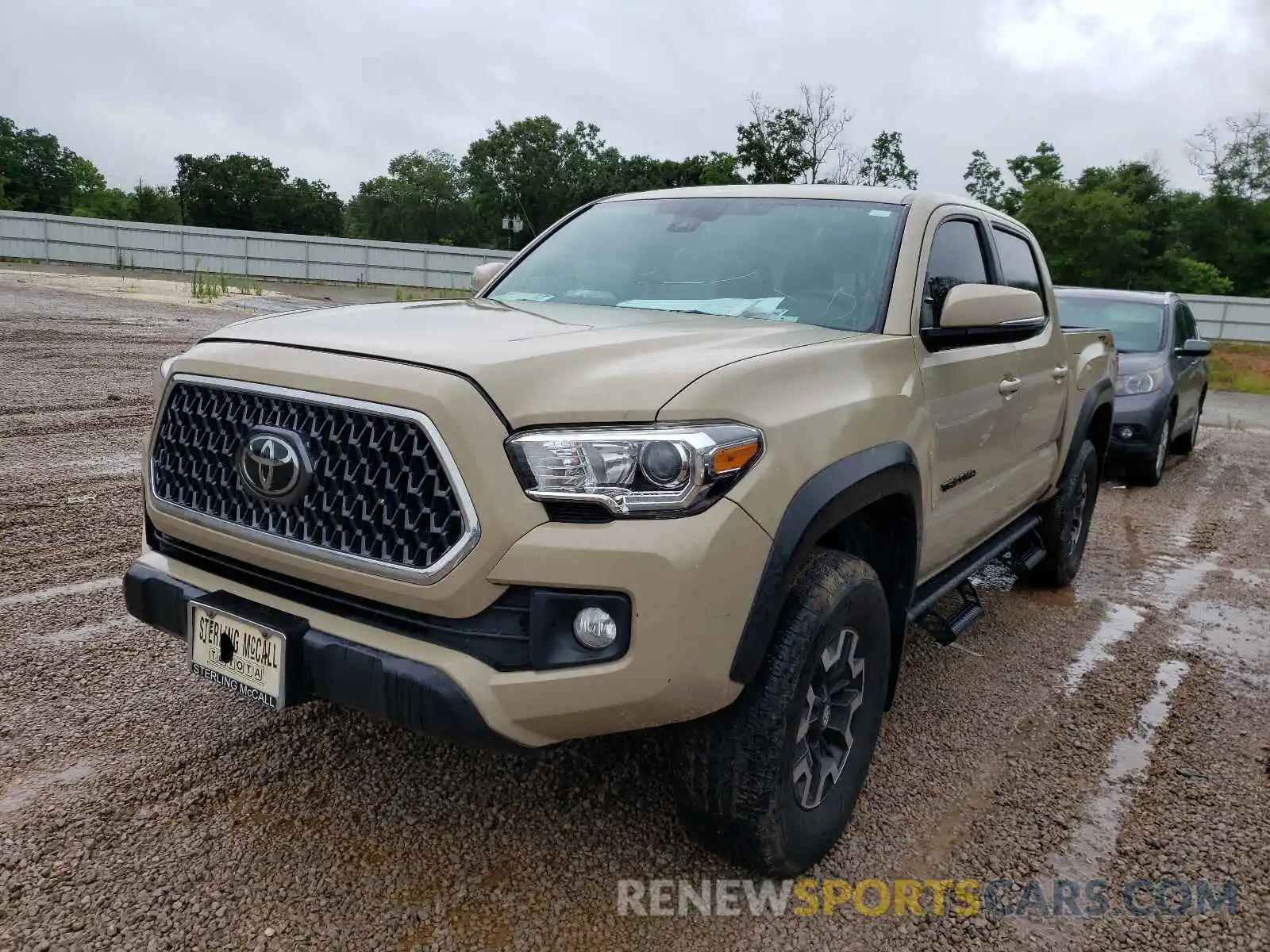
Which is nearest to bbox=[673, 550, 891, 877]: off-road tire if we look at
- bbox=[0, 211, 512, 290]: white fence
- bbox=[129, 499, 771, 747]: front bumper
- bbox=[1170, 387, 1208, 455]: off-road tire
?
bbox=[129, 499, 771, 747]: front bumper

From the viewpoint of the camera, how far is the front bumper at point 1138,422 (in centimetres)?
840

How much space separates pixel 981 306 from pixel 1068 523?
2.58 metres

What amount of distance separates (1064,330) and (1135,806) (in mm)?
2517

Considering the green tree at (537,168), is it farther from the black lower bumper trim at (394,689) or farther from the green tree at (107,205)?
the black lower bumper trim at (394,689)

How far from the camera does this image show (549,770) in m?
3.03

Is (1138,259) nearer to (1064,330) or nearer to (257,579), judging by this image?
(1064,330)

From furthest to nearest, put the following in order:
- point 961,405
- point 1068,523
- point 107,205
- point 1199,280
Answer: point 107,205 < point 1199,280 < point 1068,523 < point 961,405

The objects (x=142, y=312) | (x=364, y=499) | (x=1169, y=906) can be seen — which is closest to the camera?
(x=364, y=499)

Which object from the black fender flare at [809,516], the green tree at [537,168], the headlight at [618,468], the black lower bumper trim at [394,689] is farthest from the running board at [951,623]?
the green tree at [537,168]

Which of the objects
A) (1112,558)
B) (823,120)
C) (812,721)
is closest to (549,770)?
(812,721)

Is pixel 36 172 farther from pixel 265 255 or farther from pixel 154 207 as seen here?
pixel 265 255

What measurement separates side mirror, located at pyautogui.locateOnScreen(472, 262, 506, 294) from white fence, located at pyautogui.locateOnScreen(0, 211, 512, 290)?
84.4 ft

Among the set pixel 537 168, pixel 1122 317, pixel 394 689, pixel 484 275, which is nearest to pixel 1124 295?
pixel 1122 317

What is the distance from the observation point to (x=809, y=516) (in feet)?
7.39
